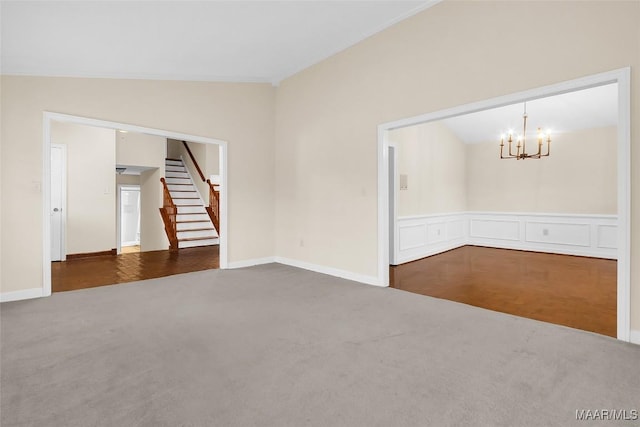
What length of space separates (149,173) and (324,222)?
248 inches

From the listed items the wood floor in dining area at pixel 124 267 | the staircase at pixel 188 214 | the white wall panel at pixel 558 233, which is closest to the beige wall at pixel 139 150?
the staircase at pixel 188 214

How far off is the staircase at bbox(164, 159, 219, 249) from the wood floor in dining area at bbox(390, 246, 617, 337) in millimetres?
5239

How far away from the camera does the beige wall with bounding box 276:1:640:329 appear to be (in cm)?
256

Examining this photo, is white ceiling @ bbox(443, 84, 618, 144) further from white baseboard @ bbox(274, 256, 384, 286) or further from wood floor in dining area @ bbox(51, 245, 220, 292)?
wood floor in dining area @ bbox(51, 245, 220, 292)

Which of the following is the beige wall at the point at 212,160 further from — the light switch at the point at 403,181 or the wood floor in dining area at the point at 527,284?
the wood floor in dining area at the point at 527,284

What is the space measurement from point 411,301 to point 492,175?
5.76 meters

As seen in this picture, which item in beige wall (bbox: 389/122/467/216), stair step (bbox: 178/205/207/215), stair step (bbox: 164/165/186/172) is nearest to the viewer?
beige wall (bbox: 389/122/467/216)

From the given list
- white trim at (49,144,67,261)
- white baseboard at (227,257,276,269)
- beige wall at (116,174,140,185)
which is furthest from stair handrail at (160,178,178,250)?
white baseboard at (227,257,276,269)

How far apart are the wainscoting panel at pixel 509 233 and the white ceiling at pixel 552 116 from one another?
1.90 m

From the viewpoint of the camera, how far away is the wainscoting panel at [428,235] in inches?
228

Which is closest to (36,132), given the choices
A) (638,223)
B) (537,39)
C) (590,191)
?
(537,39)

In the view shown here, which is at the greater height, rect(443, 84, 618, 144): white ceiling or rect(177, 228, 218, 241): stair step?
rect(443, 84, 618, 144): white ceiling

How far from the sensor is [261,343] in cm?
245

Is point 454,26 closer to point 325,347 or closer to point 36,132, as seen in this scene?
point 325,347
